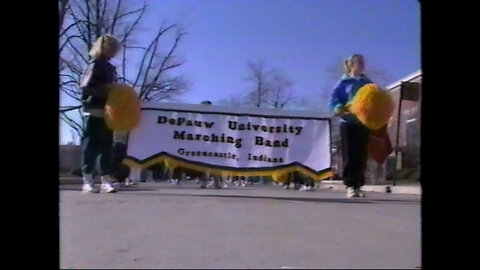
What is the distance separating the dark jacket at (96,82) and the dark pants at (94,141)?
3.0 inches

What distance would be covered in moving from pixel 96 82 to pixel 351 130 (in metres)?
1.29

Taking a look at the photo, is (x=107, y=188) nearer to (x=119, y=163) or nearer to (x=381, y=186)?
(x=119, y=163)

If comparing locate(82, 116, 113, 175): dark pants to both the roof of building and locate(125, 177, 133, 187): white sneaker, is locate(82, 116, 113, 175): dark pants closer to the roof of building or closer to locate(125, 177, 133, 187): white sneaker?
locate(125, 177, 133, 187): white sneaker

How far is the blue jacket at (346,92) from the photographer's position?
2.57 metres

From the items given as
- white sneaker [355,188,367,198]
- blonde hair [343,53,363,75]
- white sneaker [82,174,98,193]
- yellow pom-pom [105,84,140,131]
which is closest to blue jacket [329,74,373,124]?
blonde hair [343,53,363,75]

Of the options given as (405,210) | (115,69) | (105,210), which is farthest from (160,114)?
(405,210)

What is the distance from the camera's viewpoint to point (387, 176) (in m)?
2.94

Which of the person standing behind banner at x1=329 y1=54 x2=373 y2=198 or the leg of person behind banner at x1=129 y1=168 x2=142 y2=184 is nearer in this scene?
the person standing behind banner at x1=329 y1=54 x2=373 y2=198

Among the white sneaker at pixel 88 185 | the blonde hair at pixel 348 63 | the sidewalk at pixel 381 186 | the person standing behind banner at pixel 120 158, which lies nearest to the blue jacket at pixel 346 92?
the blonde hair at pixel 348 63

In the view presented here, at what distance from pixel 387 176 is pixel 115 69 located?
145 centimetres

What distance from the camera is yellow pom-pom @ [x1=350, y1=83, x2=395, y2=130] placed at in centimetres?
260

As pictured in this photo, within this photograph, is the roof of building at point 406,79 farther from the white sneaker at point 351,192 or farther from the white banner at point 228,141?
the white sneaker at point 351,192
